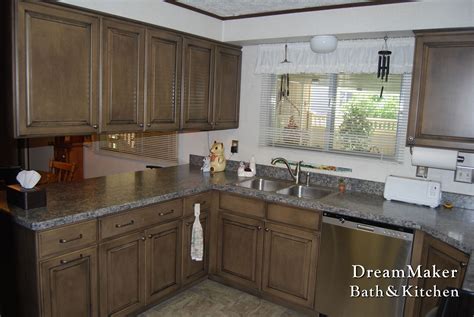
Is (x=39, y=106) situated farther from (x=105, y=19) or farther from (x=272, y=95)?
(x=272, y=95)

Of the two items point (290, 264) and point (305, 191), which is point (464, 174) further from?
point (290, 264)

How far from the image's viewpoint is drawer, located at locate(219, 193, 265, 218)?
3.02 metres

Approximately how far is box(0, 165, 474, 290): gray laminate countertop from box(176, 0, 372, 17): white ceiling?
56.4 inches

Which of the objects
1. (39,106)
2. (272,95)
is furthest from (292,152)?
(39,106)

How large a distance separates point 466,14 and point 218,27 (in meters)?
1.98

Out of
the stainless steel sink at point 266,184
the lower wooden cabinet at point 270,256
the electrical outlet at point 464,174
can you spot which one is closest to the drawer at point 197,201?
the lower wooden cabinet at point 270,256

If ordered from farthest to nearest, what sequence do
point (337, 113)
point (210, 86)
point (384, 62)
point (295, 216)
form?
point (210, 86) < point (337, 113) < point (384, 62) < point (295, 216)

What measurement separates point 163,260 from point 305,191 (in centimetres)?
131

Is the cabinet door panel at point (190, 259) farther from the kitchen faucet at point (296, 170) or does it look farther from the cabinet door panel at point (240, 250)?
the kitchen faucet at point (296, 170)

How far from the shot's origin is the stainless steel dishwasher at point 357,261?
8.18ft

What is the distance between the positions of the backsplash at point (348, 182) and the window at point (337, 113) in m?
0.25

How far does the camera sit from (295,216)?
285 cm

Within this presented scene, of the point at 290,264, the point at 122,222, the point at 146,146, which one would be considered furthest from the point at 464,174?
the point at 146,146

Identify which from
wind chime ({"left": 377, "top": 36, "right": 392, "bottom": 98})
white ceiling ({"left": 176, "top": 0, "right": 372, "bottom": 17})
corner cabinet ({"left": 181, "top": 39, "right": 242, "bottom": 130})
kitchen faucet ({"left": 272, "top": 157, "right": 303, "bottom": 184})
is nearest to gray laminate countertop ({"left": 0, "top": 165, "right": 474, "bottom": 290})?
kitchen faucet ({"left": 272, "top": 157, "right": 303, "bottom": 184})
